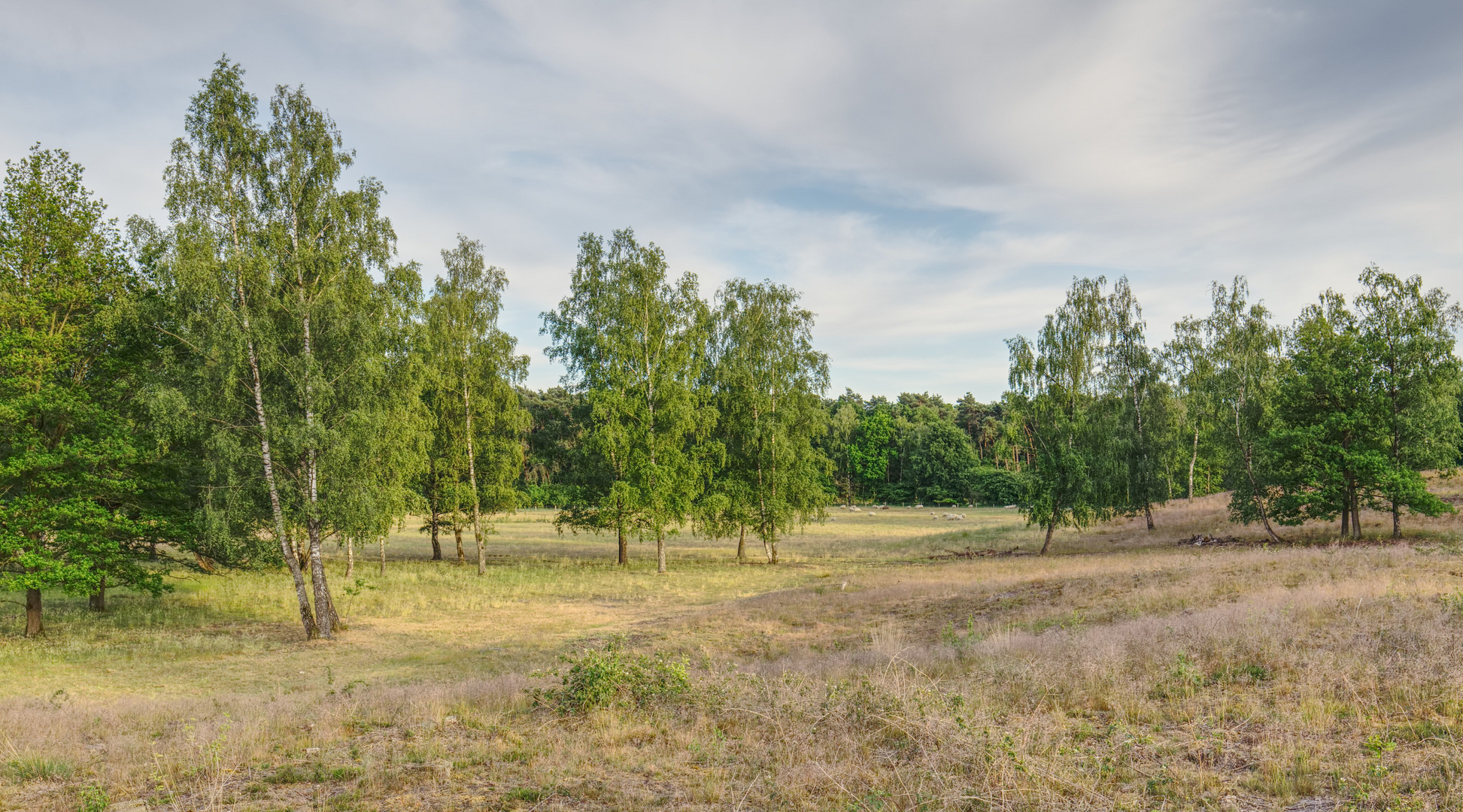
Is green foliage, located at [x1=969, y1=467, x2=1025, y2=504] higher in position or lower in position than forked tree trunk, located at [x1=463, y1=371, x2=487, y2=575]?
lower

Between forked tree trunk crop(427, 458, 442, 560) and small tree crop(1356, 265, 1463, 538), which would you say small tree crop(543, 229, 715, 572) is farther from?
small tree crop(1356, 265, 1463, 538)

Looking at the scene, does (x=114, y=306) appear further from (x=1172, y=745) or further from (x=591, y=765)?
(x=1172, y=745)

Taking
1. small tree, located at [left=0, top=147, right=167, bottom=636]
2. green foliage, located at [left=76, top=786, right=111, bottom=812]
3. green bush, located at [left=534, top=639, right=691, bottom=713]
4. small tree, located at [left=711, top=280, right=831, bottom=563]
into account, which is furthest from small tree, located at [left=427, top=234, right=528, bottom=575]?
green foliage, located at [left=76, top=786, right=111, bottom=812]

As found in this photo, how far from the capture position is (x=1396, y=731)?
686cm

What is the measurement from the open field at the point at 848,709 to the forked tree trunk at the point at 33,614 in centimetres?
31

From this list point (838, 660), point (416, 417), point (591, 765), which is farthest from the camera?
point (416, 417)

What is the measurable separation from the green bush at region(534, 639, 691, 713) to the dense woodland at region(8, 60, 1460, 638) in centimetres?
1264

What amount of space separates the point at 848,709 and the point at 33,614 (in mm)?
24234

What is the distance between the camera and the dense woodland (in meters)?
19.0

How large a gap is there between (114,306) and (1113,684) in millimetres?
24348

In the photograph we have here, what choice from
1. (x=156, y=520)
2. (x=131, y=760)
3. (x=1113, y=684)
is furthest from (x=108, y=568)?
(x=1113, y=684)

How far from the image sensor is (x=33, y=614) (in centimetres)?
1978

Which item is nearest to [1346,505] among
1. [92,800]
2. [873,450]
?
[92,800]

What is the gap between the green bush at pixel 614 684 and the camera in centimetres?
1025
